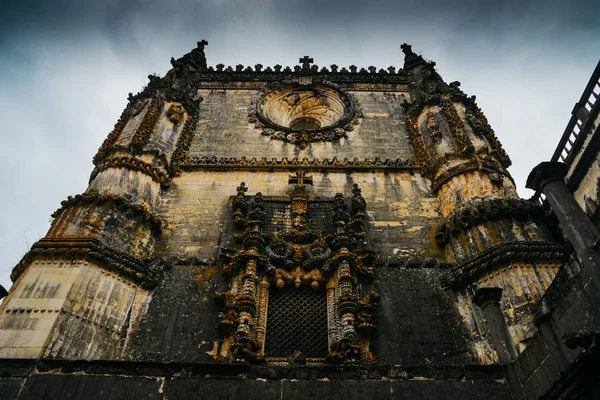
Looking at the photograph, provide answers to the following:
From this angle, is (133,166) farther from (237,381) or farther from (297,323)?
(237,381)

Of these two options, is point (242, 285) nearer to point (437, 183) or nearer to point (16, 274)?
point (16, 274)

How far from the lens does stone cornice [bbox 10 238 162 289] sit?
8773 millimetres

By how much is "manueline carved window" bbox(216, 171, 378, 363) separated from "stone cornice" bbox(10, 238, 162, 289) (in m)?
1.80

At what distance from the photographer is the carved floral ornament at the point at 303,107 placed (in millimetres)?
15328

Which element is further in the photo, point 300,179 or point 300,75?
point 300,75

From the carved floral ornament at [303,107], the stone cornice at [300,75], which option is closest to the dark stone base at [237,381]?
the carved floral ornament at [303,107]

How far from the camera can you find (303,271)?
9742 mm

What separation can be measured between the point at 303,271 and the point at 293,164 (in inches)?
164

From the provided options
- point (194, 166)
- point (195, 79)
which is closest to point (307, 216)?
point (194, 166)

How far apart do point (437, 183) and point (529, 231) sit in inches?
112

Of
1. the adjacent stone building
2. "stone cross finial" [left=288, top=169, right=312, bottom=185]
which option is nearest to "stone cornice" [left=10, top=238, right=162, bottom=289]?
the adjacent stone building

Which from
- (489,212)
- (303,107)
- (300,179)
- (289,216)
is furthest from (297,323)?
(303,107)

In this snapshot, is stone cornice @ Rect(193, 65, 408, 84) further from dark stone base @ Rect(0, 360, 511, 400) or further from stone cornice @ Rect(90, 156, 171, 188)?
dark stone base @ Rect(0, 360, 511, 400)

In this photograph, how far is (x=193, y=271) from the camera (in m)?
9.96
